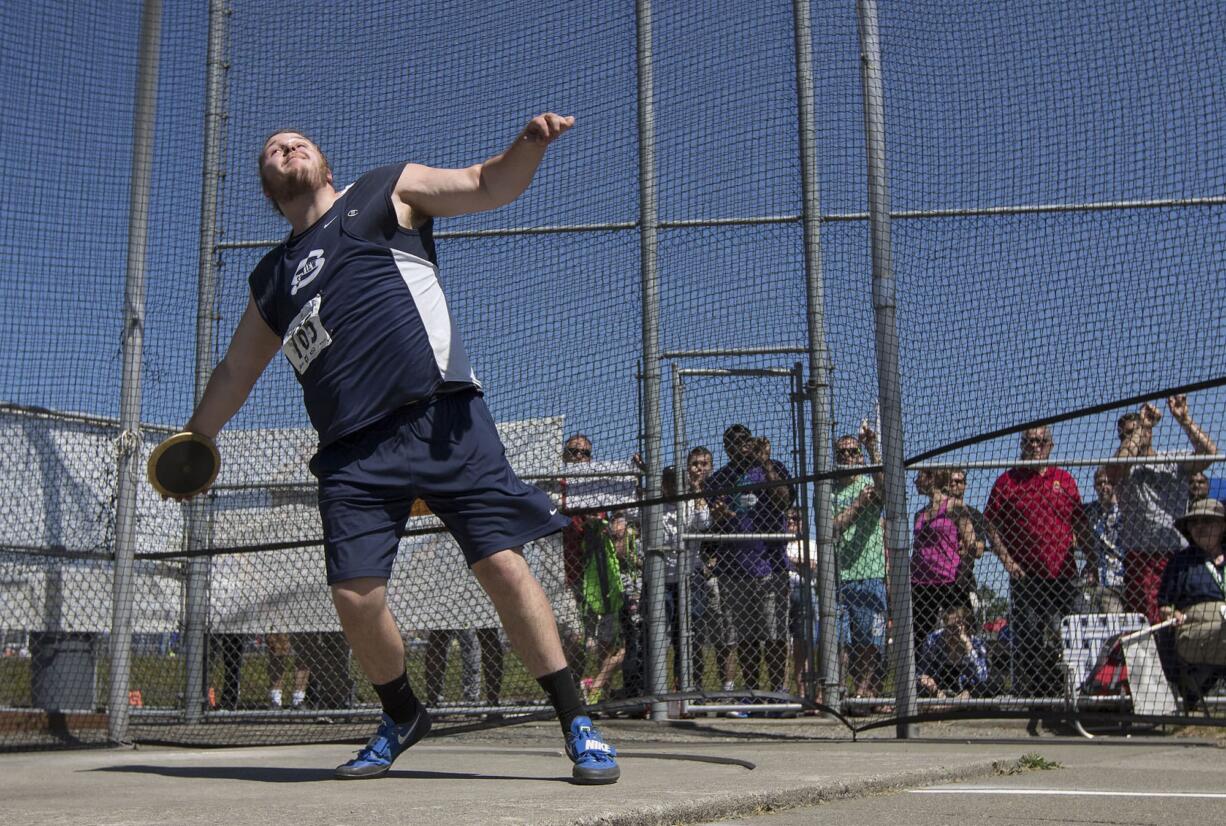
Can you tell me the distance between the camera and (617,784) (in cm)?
347

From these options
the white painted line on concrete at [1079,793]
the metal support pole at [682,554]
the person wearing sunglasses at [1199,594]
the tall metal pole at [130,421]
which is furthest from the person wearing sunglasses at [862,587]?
the tall metal pole at [130,421]

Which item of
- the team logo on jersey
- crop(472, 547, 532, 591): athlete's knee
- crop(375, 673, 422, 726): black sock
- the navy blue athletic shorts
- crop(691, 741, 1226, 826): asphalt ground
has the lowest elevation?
crop(691, 741, 1226, 826): asphalt ground

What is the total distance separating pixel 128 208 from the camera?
267 inches

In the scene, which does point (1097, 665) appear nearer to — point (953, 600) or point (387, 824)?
point (953, 600)

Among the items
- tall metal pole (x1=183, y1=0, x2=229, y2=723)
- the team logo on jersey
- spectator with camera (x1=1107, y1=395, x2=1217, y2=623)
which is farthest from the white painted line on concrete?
tall metal pole (x1=183, y1=0, x2=229, y2=723)

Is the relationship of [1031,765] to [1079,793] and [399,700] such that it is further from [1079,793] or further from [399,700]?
[399,700]

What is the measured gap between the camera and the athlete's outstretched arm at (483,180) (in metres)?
3.38

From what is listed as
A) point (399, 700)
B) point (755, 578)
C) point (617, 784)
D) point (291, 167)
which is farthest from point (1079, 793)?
point (755, 578)

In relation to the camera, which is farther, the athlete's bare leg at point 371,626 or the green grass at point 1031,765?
Answer: the green grass at point 1031,765

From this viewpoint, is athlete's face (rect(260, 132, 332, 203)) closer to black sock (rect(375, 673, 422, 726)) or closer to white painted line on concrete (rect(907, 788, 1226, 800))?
black sock (rect(375, 673, 422, 726))

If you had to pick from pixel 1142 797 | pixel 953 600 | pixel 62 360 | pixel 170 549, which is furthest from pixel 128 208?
pixel 1142 797

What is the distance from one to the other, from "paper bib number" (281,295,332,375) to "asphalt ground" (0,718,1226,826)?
105cm

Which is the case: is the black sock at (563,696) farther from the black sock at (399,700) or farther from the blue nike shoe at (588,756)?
the black sock at (399,700)

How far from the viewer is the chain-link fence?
19.6ft
